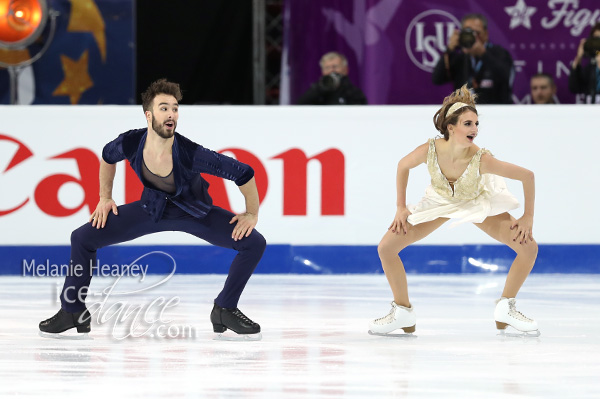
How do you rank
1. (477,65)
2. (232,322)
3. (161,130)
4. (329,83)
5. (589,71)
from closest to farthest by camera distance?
(161,130)
(232,322)
(329,83)
(477,65)
(589,71)

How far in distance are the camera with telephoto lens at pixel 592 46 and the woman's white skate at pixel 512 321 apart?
3.37 m

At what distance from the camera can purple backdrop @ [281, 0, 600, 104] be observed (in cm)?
895

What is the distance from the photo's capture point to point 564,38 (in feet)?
29.8

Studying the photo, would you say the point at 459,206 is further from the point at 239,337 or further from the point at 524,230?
the point at 239,337

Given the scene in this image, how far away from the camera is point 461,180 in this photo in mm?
4324

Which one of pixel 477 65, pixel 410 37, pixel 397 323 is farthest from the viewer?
pixel 410 37

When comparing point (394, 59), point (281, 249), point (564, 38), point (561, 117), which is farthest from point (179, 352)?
point (564, 38)

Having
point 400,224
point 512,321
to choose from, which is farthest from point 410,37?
point 512,321

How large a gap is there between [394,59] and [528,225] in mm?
4903

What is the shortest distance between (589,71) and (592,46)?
0.54 meters

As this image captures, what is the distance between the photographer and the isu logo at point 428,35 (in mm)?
9039

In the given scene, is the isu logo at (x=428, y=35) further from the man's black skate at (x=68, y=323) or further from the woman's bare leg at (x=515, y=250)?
the man's black skate at (x=68, y=323)

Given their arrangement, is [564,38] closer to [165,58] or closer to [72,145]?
[165,58]

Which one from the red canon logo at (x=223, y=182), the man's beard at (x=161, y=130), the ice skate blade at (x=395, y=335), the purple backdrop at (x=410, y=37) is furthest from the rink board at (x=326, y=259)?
the purple backdrop at (x=410, y=37)
